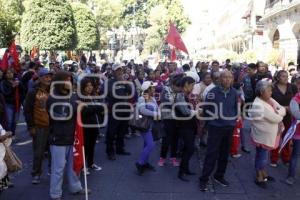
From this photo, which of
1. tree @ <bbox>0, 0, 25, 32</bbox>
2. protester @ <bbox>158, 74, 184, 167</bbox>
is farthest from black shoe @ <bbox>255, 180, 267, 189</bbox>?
tree @ <bbox>0, 0, 25, 32</bbox>

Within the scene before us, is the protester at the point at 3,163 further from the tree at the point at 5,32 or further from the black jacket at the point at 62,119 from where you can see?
the tree at the point at 5,32

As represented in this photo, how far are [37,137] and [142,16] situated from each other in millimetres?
62983

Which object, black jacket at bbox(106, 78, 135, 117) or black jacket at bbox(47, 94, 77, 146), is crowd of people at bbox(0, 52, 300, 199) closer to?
black jacket at bbox(47, 94, 77, 146)

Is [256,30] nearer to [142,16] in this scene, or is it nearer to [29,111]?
[142,16]

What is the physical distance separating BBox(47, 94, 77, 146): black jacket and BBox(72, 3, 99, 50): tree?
1527 inches

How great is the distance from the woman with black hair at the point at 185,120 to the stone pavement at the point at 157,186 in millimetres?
427

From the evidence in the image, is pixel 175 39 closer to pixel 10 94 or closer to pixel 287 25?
pixel 10 94

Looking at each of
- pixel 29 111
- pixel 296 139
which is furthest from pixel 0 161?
pixel 296 139

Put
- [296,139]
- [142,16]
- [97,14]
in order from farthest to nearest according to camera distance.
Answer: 1. [142,16]
2. [97,14]
3. [296,139]

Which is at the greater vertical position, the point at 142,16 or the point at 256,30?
the point at 142,16

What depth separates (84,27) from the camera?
145 ft

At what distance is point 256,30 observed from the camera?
3966 centimetres

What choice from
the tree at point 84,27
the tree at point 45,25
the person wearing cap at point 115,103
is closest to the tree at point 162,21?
the tree at point 84,27

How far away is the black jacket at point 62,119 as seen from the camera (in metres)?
5.75
